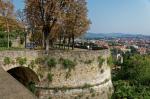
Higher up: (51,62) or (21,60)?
(21,60)

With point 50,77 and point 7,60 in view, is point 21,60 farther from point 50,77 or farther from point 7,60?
point 50,77

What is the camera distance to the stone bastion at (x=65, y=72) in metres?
25.6

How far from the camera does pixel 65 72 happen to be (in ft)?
86.2

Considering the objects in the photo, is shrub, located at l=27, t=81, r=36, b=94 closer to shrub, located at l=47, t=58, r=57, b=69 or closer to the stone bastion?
the stone bastion

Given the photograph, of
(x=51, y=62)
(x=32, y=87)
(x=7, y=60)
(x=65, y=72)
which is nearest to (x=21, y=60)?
(x=7, y=60)

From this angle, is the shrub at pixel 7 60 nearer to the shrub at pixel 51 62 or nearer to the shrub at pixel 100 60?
the shrub at pixel 51 62

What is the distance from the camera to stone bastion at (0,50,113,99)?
25562 millimetres

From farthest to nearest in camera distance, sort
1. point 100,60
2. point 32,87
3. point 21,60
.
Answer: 1. point 100,60
2. point 32,87
3. point 21,60

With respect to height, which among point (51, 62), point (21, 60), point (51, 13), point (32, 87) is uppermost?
point (51, 13)

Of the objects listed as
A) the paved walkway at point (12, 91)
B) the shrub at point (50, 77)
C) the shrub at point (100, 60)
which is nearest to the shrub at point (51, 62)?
the shrub at point (50, 77)

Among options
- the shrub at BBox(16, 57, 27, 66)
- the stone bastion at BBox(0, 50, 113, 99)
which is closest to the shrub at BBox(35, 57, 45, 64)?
the stone bastion at BBox(0, 50, 113, 99)

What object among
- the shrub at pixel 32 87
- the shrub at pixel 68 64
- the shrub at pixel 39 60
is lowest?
the shrub at pixel 32 87

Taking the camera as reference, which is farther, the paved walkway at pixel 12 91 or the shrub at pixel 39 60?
the shrub at pixel 39 60

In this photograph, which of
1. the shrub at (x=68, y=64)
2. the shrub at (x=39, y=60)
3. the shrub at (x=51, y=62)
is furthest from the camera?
the shrub at (x=68, y=64)
